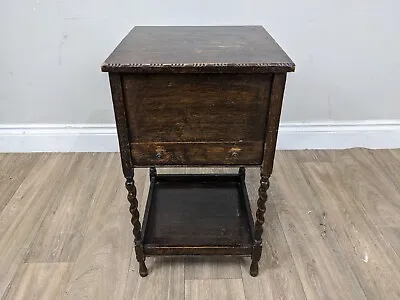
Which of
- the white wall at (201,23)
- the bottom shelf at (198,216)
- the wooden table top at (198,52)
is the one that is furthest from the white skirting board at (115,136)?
the wooden table top at (198,52)

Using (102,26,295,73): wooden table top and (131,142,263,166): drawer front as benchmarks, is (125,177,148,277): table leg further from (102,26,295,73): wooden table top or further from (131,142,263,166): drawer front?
(102,26,295,73): wooden table top

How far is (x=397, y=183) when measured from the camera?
1.70 metres

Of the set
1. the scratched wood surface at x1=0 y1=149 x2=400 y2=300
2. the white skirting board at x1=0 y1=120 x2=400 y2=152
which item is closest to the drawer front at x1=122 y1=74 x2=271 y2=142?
the scratched wood surface at x1=0 y1=149 x2=400 y2=300

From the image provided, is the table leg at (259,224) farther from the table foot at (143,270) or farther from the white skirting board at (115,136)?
the white skirting board at (115,136)

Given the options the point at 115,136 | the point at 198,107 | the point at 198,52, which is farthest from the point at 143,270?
the point at 115,136

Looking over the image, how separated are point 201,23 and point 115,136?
0.68 metres

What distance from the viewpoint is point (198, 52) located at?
1028 mm

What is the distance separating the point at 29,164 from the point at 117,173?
0.43 m

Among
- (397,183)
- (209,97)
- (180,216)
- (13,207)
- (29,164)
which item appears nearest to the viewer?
(209,97)

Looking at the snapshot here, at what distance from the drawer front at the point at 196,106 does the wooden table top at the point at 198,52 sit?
1.3 inches

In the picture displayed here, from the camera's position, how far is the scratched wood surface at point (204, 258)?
1.20 meters

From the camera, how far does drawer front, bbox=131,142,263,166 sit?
1.03m

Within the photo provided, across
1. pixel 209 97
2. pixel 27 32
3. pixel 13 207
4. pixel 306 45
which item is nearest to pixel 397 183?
pixel 306 45

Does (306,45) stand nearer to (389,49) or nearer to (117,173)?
(389,49)
